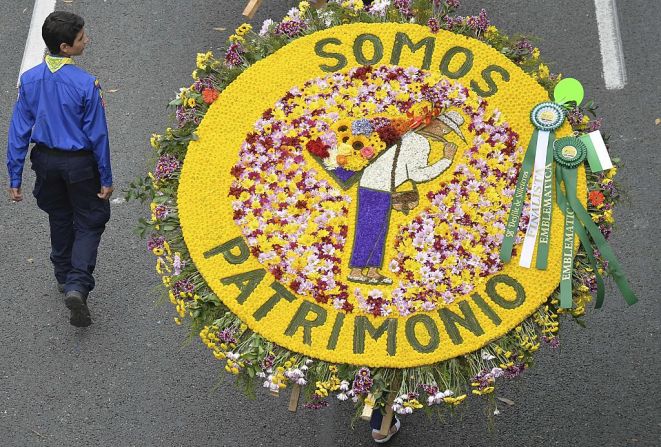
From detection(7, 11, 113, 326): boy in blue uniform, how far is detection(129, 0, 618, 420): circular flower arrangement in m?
0.62

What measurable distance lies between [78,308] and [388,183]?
2.15m

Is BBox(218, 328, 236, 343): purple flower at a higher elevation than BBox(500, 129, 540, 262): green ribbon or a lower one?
lower

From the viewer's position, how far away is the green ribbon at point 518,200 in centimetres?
435

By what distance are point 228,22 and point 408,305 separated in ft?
11.8

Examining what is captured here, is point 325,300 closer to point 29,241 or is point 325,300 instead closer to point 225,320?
point 225,320

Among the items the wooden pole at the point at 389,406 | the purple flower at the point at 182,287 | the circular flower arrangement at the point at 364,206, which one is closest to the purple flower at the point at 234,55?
the circular flower arrangement at the point at 364,206

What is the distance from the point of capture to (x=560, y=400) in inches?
219

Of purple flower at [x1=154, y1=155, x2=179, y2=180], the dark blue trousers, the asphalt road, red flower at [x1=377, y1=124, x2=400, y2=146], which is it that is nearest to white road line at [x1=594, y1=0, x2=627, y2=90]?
the asphalt road

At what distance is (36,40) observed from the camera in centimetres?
719

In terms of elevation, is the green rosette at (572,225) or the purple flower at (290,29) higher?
the purple flower at (290,29)

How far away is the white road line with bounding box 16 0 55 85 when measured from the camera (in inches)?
279

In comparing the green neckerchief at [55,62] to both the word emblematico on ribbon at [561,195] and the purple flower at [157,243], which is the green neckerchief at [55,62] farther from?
the word emblematico on ribbon at [561,195]

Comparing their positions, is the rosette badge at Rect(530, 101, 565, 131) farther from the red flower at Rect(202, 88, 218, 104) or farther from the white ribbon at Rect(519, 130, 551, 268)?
the red flower at Rect(202, 88, 218, 104)

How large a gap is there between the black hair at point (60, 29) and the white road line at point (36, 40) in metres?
1.97
